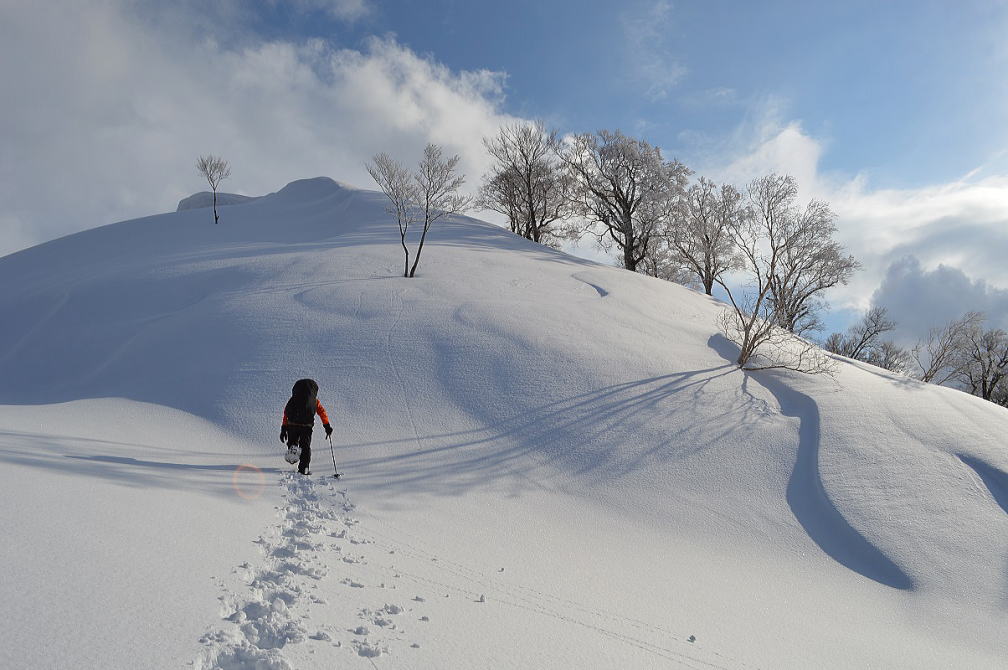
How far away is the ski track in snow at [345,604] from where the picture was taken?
10.1 ft

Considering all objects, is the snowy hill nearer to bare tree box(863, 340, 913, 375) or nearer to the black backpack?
the black backpack

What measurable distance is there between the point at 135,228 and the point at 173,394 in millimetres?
22450

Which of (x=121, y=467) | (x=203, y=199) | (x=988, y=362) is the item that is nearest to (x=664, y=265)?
(x=988, y=362)

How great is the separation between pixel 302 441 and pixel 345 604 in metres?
3.76

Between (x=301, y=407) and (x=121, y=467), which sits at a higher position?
(x=301, y=407)

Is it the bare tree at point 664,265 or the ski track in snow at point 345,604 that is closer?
the ski track in snow at point 345,604

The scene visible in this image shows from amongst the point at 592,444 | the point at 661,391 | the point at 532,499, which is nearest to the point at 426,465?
the point at 532,499

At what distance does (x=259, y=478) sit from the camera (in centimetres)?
668

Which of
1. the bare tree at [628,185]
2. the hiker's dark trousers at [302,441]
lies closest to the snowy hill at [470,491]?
the hiker's dark trousers at [302,441]

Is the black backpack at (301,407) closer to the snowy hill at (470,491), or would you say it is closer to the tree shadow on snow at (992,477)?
the snowy hill at (470,491)

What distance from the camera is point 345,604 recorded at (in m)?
3.74

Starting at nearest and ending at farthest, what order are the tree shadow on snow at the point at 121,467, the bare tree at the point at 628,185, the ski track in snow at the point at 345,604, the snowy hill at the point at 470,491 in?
1. the ski track in snow at the point at 345,604
2. the snowy hill at the point at 470,491
3. the tree shadow on snow at the point at 121,467
4. the bare tree at the point at 628,185

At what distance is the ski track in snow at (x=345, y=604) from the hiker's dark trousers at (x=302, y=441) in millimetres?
979

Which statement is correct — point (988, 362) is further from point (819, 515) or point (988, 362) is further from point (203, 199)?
point (203, 199)
